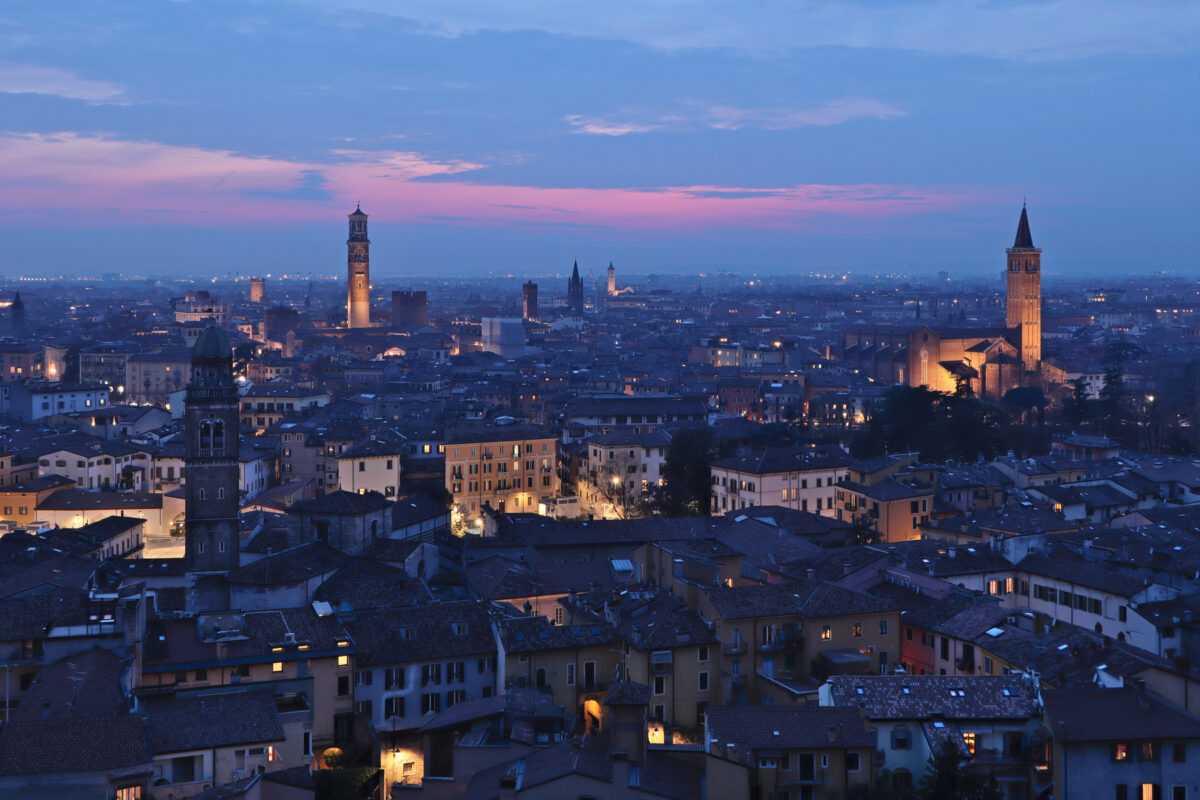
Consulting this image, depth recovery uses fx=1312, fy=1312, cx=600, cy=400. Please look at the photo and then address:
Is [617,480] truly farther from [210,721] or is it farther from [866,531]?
[210,721]

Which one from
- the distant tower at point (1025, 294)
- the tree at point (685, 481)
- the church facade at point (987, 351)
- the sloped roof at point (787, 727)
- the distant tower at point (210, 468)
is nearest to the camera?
the sloped roof at point (787, 727)

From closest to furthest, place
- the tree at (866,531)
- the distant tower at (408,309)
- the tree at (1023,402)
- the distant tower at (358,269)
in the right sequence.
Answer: the tree at (866,531) → the tree at (1023,402) → the distant tower at (358,269) → the distant tower at (408,309)

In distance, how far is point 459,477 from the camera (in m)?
31.6

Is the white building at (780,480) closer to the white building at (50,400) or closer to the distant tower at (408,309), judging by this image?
the white building at (50,400)

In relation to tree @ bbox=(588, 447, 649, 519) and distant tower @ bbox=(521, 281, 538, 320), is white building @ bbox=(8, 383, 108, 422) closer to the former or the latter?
tree @ bbox=(588, 447, 649, 519)

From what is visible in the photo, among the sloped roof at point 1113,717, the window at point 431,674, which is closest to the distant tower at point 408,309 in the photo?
the window at point 431,674

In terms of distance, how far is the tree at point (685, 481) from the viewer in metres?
30.9

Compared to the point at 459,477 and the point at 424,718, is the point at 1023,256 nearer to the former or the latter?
the point at 459,477

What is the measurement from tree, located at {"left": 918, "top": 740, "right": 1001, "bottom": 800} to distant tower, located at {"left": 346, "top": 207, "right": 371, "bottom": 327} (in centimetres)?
8232

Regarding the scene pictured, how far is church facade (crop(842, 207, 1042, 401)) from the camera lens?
5766 centimetres

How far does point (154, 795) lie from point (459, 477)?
19239 millimetres

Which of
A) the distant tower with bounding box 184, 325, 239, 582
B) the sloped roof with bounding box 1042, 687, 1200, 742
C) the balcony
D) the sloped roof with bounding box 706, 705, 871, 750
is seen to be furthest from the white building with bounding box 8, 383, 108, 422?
the sloped roof with bounding box 1042, 687, 1200, 742

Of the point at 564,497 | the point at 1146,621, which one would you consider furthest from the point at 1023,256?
the point at 1146,621

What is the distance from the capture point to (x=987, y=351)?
57938mm
